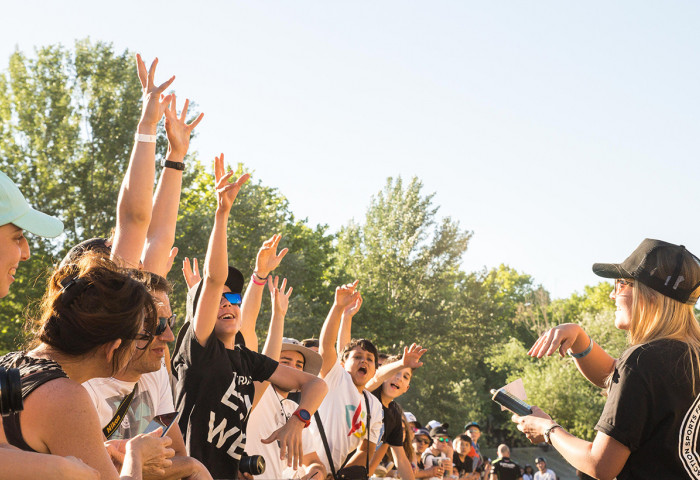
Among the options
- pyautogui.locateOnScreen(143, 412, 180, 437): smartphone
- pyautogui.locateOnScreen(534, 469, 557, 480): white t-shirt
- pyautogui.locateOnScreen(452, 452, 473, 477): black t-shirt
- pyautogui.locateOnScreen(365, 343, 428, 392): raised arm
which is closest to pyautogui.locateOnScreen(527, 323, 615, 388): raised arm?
pyautogui.locateOnScreen(143, 412, 180, 437): smartphone

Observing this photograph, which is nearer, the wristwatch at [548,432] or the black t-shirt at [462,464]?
the wristwatch at [548,432]

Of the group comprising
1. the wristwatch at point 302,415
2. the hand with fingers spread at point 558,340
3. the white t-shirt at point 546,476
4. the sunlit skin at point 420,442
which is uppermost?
the hand with fingers spread at point 558,340

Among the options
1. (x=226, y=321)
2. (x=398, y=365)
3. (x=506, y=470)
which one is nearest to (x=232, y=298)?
(x=226, y=321)

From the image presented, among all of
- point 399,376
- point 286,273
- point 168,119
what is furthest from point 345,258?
point 168,119

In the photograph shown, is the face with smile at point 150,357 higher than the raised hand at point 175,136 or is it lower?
lower

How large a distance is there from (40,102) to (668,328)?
27786mm

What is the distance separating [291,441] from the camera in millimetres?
4398

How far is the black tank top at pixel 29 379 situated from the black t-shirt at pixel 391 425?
18.9 ft

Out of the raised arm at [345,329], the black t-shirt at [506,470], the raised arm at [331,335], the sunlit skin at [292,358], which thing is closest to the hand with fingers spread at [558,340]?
the raised arm at [331,335]

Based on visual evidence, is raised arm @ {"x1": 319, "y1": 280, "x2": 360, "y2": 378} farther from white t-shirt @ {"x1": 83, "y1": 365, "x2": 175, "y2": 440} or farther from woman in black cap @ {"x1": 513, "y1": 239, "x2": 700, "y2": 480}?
woman in black cap @ {"x1": 513, "y1": 239, "x2": 700, "y2": 480}

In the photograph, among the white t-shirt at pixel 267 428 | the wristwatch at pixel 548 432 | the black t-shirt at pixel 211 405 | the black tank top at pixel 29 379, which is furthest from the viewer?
the white t-shirt at pixel 267 428

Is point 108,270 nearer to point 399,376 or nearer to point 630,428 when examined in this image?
point 630,428

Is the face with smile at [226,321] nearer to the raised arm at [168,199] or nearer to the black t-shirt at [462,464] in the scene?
the raised arm at [168,199]

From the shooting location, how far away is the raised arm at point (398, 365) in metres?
7.12
